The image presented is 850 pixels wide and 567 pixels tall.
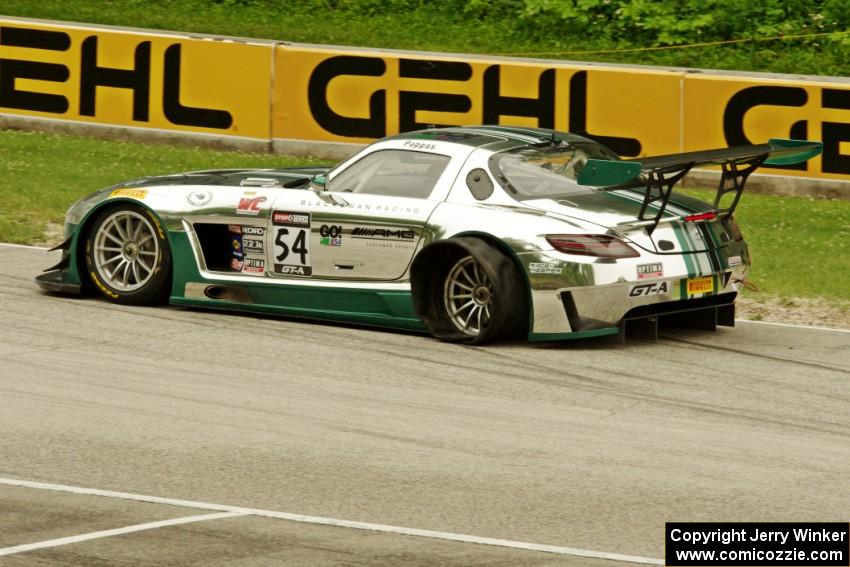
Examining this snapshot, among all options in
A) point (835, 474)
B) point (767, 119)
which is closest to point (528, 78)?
point (767, 119)

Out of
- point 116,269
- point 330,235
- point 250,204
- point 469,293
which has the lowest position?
point 469,293

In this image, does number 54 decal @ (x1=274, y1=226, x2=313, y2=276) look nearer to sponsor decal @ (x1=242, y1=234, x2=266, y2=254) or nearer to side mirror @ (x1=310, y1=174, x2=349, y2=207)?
sponsor decal @ (x1=242, y1=234, x2=266, y2=254)

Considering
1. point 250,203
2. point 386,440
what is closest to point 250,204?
point 250,203

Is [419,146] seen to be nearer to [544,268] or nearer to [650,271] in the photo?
[544,268]

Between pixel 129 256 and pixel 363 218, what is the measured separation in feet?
6.33

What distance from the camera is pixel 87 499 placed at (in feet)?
22.1

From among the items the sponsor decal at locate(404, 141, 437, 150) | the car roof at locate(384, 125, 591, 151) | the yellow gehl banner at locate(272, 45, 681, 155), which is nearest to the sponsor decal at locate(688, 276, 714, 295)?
the car roof at locate(384, 125, 591, 151)

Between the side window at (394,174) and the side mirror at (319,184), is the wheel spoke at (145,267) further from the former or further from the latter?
the side window at (394,174)

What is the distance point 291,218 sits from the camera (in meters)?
10.6

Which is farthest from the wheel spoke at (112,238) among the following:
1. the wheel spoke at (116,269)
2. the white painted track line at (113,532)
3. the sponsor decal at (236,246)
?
the white painted track line at (113,532)

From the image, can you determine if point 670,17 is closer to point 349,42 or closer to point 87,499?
point 349,42

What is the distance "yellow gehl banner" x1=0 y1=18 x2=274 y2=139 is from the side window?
8361 mm

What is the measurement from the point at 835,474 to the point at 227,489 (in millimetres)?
2802

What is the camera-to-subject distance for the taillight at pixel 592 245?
31.8 ft
